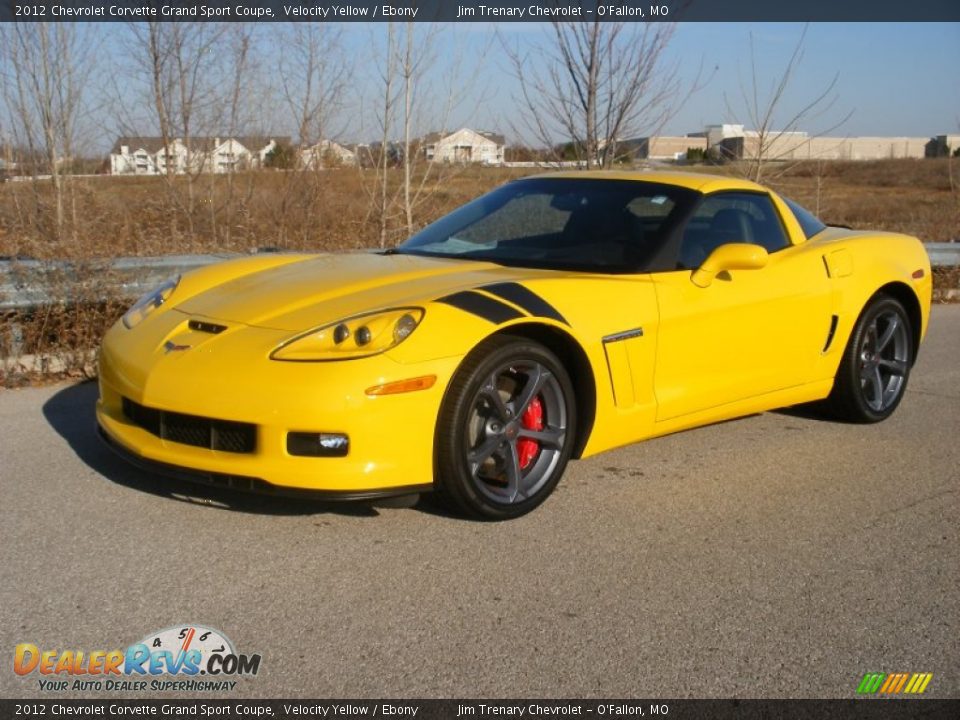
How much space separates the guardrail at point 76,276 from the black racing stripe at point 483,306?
3410 millimetres

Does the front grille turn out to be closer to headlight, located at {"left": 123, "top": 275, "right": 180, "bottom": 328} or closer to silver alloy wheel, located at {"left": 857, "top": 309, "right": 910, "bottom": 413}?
headlight, located at {"left": 123, "top": 275, "right": 180, "bottom": 328}

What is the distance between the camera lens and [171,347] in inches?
158

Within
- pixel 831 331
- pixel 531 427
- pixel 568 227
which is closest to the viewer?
pixel 531 427

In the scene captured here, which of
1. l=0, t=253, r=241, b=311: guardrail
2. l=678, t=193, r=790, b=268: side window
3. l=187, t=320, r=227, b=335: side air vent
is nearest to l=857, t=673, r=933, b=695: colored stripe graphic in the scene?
l=678, t=193, r=790, b=268: side window

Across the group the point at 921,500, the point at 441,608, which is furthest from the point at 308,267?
the point at 921,500

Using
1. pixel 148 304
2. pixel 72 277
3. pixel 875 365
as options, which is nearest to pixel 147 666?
pixel 148 304

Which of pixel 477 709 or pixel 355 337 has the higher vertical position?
pixel 355 337

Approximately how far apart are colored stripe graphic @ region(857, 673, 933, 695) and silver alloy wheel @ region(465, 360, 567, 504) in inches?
60.2

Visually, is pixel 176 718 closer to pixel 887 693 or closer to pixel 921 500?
pixel 887 693

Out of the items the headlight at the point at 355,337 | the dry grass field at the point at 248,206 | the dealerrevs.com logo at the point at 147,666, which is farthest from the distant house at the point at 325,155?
the dealerrevs.com logo at the point at 147,666

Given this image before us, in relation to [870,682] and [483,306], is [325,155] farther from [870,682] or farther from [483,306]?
[870,682]

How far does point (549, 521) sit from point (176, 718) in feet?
5.98

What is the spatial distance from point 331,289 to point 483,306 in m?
0.68

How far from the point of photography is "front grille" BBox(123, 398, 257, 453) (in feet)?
12.0
